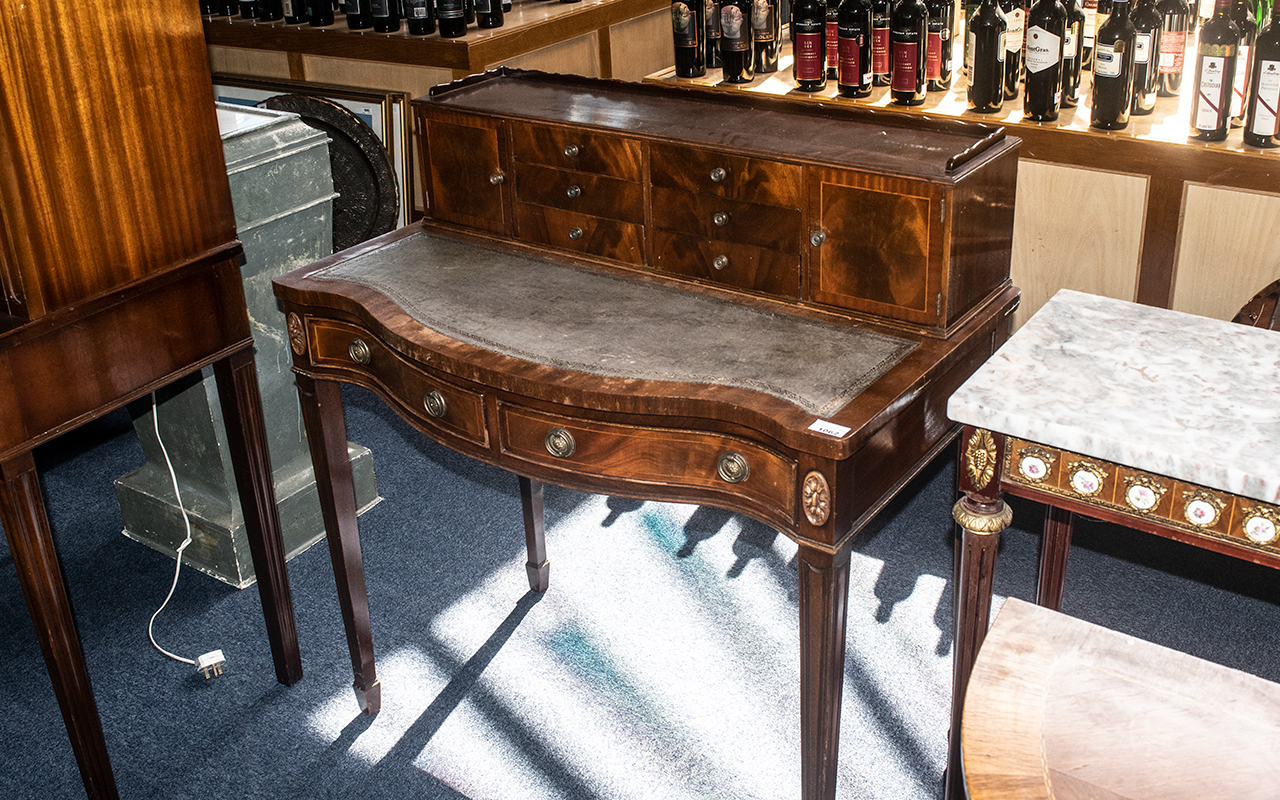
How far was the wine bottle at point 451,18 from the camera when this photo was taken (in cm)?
368

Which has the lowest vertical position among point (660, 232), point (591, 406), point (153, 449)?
point (153, 449)

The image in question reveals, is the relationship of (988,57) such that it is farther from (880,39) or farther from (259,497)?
(259,497)

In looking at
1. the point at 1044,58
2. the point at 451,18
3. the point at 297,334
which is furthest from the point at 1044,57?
the point at 451,18

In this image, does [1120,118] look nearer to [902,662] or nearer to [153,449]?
[902,662]

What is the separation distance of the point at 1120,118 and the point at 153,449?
2346 mm

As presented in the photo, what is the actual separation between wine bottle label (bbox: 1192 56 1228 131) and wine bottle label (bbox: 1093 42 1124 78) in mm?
168

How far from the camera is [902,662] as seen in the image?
2.44m

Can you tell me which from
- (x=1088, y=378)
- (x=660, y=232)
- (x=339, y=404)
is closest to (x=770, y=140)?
(x=660, y=232)

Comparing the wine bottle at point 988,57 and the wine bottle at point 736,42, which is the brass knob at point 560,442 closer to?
the wine bottle at point 988,57

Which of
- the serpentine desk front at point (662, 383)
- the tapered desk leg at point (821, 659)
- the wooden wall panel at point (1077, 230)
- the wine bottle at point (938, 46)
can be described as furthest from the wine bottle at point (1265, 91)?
the tapered desk leg at point (821, 659)

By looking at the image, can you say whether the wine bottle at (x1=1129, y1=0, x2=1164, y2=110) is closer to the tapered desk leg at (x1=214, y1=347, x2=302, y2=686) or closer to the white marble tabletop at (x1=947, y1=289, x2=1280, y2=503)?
the white marble tabletop at (x1=947, y1=289, x2=1280, y2=503)

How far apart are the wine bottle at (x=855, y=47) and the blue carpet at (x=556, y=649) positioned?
103 cm

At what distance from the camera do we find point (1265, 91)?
2.44 metres

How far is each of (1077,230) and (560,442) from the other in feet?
5.16
